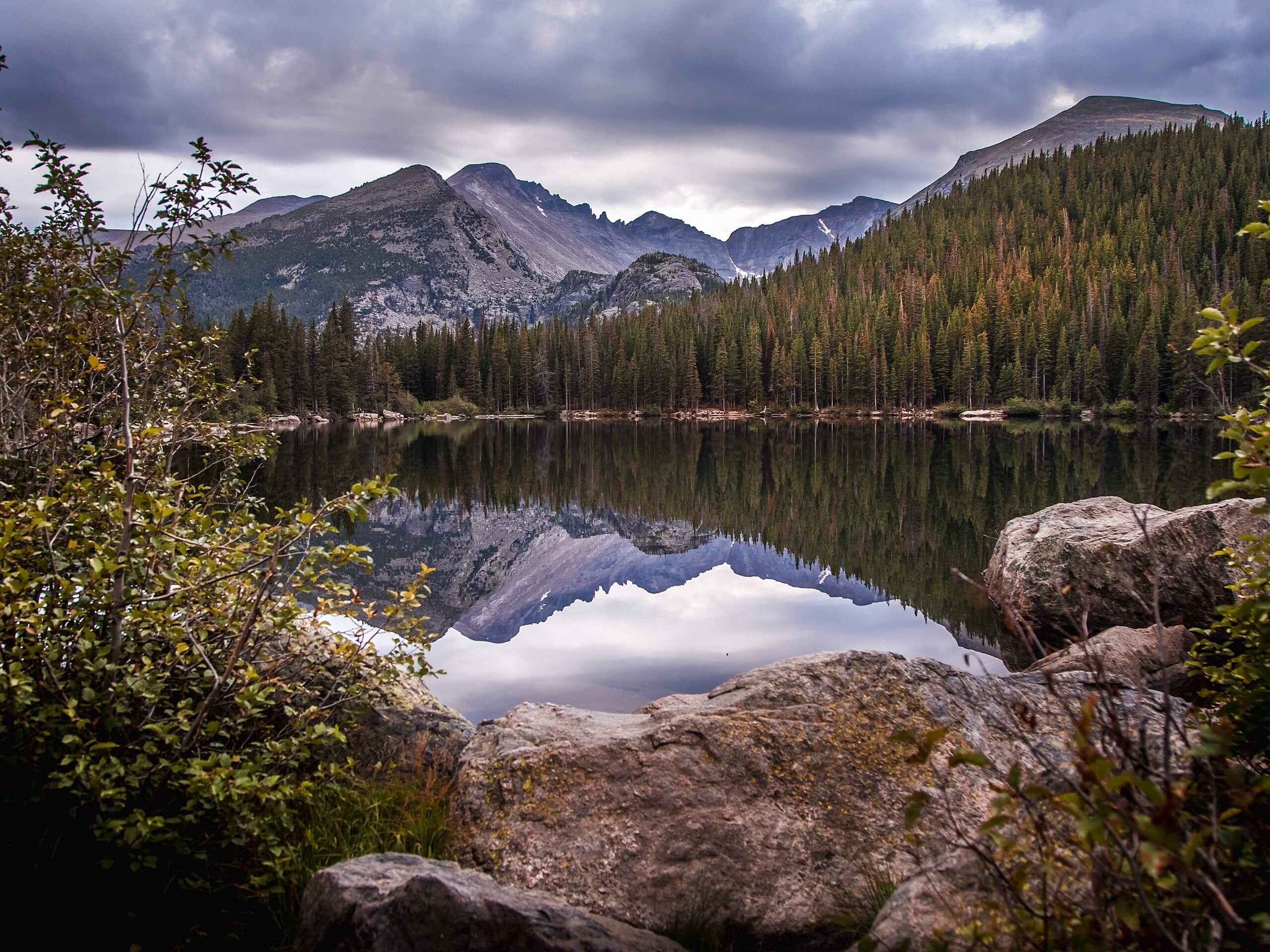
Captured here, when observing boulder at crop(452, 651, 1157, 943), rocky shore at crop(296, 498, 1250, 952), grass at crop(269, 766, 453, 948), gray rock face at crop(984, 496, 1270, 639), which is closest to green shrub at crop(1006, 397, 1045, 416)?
gray rock face at crop(984, 496, 1270, 639)

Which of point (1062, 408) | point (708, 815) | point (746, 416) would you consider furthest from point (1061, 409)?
point (708, 815)

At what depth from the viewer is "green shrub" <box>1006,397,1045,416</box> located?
98.9 metres

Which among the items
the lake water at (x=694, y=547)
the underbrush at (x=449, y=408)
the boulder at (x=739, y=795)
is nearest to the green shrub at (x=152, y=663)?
the boulder at (x=739, y=795)

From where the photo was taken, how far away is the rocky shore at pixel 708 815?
3572 mm

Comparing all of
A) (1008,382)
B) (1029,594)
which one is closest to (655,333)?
(1008,382)

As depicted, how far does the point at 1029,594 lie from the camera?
12.5 metres

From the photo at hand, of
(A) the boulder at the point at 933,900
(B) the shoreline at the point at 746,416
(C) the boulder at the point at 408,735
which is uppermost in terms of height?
(B) the shoreline at the point at 746,416

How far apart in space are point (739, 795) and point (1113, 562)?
29.5ft

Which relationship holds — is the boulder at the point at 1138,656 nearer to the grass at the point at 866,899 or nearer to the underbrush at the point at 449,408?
the grass at the point at 866,899

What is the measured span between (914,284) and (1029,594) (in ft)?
428

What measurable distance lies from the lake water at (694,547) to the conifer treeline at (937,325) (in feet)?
185

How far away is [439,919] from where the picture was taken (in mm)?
3516

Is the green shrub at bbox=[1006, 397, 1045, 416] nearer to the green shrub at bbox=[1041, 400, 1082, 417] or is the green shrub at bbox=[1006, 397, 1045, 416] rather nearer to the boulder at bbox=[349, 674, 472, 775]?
the green shrub at bbox=[1041, 400, 1082, 417]

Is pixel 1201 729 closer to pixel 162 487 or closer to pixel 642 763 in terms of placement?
pixel 642 763
